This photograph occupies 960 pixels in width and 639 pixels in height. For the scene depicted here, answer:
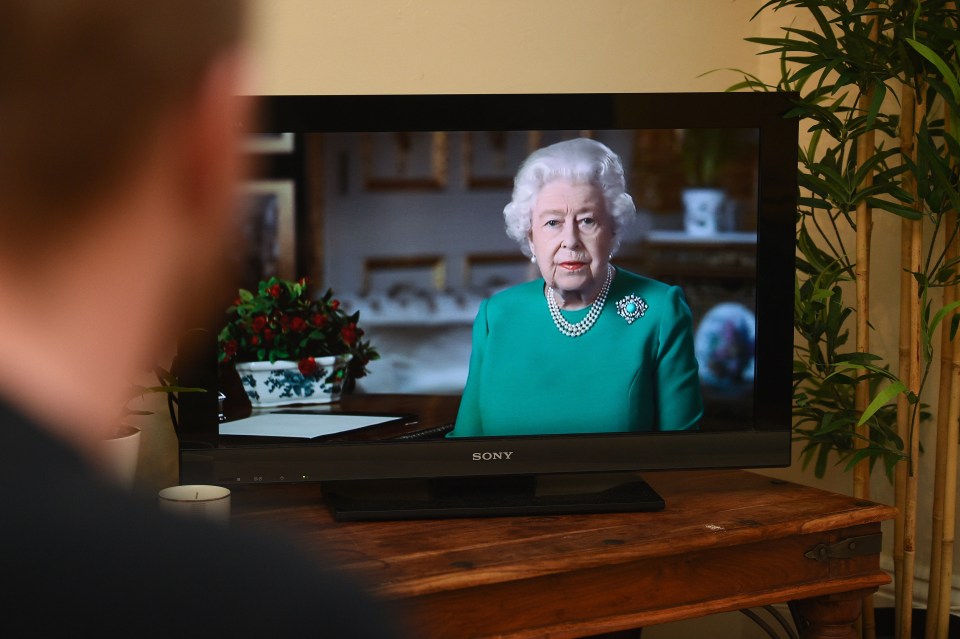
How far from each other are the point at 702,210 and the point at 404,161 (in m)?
0.53

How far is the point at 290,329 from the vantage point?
5.80 feet

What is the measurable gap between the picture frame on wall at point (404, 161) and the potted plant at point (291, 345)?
8.4 inches

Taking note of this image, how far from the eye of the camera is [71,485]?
264 millimetres

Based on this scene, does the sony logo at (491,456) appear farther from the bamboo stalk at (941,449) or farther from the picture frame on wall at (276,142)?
the bamboo stalk at (941,449)

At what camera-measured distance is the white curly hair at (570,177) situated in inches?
70.3

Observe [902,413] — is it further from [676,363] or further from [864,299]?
[676,363]

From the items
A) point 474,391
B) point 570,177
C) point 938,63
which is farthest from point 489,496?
point 938,63

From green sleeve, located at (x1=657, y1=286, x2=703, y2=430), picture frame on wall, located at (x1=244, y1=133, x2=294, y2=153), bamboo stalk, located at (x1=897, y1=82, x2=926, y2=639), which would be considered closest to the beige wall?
picture frame on wall, located at (x1=244, y1=133, x2=294, y2=153)

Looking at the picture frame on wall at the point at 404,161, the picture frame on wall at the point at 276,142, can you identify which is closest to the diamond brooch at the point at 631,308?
the picture frame on wall at the point at 404,161

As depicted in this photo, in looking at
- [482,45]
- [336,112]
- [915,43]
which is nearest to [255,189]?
[336,112]

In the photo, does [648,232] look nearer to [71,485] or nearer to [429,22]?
[429,22]

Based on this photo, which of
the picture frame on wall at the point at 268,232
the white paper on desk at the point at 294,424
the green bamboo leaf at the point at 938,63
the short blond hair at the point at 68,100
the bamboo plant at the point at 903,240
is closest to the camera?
the short blond hair at the point at 68,100

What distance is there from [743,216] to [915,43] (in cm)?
47

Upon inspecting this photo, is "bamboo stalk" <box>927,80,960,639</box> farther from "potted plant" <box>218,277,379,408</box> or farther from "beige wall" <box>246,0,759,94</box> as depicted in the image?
"potted plant" <box>218,277,379,408</box>
